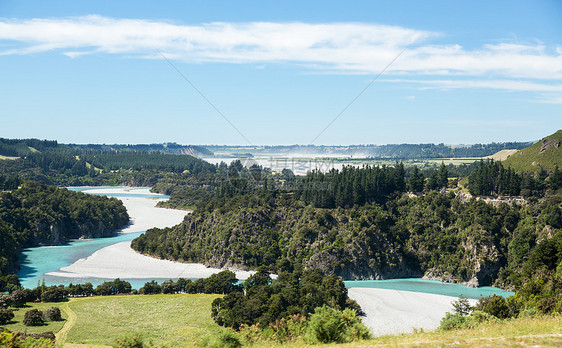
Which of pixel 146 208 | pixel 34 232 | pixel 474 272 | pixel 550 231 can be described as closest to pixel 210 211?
pixel 34 232

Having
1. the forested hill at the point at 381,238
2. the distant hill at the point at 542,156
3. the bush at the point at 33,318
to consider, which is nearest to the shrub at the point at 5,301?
the bush at the point at 33,318

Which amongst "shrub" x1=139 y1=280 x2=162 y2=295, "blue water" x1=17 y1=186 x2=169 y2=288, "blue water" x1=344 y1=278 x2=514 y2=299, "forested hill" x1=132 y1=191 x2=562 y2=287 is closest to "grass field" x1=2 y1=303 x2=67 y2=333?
"shrub" x1=139 y1=280 x2=162 y2=295

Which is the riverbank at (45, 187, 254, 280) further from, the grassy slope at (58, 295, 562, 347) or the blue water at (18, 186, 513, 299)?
the grassy slope at (58, 295, 562, 347)

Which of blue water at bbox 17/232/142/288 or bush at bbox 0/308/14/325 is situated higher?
bush at bbox 0/308/14/325

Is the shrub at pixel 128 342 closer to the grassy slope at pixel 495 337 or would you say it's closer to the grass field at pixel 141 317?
the grassy slope at pixel 495 337

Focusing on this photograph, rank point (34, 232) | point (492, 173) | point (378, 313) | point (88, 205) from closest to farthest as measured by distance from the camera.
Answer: point (378, 313) < point (492, 173) < point (34, 232) < point (88, 205)

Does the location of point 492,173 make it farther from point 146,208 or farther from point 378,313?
point 146,208
